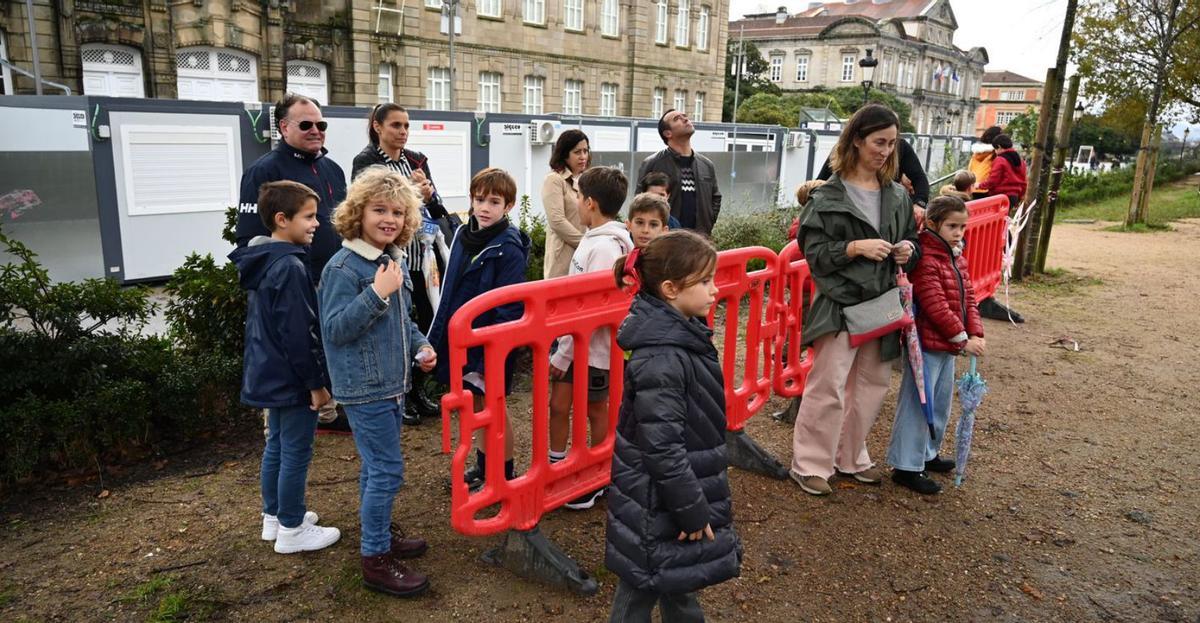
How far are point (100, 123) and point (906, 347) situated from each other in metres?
8.82

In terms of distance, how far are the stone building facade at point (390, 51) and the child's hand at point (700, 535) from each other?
23.5 metres

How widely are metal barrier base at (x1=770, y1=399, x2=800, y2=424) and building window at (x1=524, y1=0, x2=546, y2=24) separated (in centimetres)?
2966

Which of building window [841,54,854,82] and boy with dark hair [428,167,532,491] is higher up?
building window [841,54,854,82]

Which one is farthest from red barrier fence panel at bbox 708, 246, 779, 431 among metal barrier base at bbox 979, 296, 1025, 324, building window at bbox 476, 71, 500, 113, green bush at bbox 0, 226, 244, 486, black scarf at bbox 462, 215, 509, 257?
building window at bbox 476, 71, 500, 113

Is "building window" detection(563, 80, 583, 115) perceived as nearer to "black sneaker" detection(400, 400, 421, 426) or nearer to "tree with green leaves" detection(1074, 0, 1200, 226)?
"tree with green leaves" detection(1074, 0, 1200, 226)

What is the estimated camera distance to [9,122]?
839cm

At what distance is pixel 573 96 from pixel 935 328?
105 feet

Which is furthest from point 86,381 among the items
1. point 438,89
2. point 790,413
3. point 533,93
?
point 533,93

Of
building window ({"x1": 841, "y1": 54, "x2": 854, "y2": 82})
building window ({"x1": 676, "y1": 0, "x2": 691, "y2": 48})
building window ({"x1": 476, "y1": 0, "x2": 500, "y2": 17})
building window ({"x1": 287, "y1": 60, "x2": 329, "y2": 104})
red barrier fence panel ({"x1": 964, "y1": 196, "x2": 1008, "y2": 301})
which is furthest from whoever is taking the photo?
building window ({"x1": 841, "y1": 54, "x2": 854, "y2": 82})

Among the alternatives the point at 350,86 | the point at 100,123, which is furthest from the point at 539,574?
the point at 350,86

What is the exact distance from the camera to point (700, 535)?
2414 mm

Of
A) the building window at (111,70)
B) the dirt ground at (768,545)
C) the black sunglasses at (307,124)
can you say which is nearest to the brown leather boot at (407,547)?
the dirt ground at (768,545)

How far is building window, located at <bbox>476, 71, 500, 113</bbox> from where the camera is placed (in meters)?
31.3

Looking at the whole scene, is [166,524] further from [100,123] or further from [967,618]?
[100,123]
